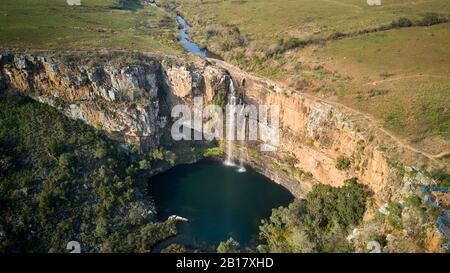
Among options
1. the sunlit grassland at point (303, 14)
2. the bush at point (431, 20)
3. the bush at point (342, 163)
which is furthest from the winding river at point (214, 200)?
the bush at point (431, 20)

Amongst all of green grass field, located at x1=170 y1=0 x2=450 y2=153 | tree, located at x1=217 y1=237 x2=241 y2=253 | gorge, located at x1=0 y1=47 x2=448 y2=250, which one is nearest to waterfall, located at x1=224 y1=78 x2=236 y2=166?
gorge, located at x1=0 y1=47 x2=448 y2=250

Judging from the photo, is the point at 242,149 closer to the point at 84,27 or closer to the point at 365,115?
the point at 365,115

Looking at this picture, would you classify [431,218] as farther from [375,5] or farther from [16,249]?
[375,5]

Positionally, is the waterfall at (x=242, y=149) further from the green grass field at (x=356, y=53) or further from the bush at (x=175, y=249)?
the bush at (x=175, y=249)

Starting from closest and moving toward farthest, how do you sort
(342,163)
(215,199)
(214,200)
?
(342,163), (214,200), (215,199)

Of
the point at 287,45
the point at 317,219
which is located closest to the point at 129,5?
the point at 287,45

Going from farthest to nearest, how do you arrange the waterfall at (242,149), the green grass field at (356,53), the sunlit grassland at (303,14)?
1. the sunlit grassland at (303,14)
2. the waterfall at (242,149)
3. the green grass field at (356,53)
